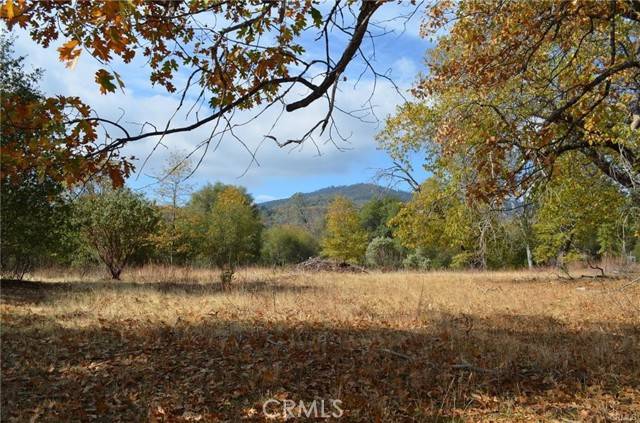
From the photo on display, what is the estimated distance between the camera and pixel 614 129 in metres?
8.41

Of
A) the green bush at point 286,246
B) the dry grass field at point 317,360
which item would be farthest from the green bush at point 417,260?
the dry grass field at point 317,360

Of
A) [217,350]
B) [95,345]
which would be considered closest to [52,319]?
[95,345]

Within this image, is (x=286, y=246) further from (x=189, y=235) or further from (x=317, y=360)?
(x=317, y=360)

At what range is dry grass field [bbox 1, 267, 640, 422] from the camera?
4660 millimetres

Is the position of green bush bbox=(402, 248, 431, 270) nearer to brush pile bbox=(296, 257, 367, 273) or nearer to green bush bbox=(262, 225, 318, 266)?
green bush bbox=(262, 225, 318, 266)

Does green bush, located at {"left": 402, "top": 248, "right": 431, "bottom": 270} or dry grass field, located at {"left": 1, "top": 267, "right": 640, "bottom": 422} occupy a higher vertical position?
green bush, located at {"left": 402, "top": 248, "right": 431, "bottom": 270}

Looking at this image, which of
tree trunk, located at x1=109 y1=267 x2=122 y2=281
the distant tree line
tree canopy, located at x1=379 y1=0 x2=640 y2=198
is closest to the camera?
tree canopy, located at x1=379 y1=0 x2=640 y2=198

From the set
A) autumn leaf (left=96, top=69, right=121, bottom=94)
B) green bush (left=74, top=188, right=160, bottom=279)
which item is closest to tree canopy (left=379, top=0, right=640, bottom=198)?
autumn leaf (left=96, top=69, right=121, bottom=94)

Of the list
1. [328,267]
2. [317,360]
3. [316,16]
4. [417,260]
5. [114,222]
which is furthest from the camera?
[417,260]

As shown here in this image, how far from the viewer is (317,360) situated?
19.6 feet

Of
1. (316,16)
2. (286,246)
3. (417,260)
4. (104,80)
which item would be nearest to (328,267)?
(417,260)

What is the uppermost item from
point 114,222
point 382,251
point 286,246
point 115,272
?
point 114,222

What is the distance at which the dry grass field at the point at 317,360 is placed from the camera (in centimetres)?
466

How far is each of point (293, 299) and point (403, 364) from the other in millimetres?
5065
